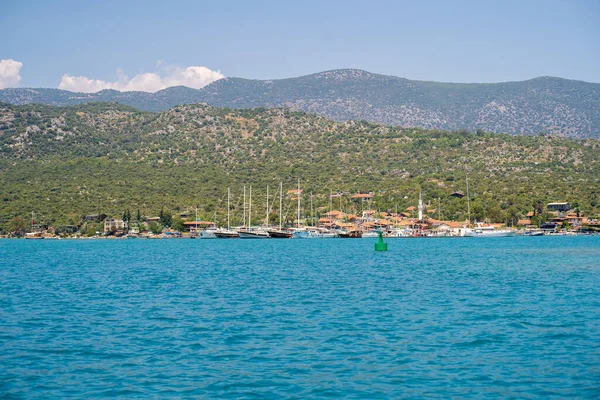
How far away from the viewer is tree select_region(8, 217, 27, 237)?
5005 inches

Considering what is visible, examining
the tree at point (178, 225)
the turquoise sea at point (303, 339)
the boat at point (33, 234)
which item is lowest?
the boat at point (33, 234)

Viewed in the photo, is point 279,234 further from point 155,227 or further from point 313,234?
point 155,227

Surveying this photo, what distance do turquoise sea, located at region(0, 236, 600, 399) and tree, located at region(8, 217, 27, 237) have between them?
323ft

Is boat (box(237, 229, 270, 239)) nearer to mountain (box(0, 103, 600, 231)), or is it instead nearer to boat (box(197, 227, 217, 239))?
boat (box(197, 227, 217, 239))

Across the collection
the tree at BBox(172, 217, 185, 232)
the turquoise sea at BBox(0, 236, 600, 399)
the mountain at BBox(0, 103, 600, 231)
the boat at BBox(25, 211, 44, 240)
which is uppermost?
the mountain at BBox(0, 103, 600, 231)

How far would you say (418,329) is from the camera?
20812mm

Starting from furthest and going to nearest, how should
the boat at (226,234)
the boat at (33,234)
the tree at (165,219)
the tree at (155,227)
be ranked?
1. the tree at (165,219)
2. the tree at (155,227)
3. the boat at (33,234)
4. the boat at (226,234)

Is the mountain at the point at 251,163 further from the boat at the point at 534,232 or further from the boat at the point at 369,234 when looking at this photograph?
the boat at the point at 369,234

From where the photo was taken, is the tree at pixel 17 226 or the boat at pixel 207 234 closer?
the boat at pixel 207 234

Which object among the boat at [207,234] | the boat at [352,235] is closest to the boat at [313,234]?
the boat at [352,235]

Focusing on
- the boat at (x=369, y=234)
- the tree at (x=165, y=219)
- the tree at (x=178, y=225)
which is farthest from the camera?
the boat at (x=369, y=234)

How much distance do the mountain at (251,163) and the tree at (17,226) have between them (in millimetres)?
2557

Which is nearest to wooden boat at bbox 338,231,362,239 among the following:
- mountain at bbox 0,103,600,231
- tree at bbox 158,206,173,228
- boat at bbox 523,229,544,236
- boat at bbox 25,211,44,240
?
mountain at bbox 0,103,600,231

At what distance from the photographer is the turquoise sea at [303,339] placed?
1474 centimetres
